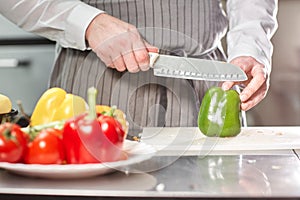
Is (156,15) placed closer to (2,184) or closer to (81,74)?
(81,74)

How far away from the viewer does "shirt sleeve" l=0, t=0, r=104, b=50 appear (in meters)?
1.32

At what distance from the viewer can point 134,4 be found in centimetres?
144

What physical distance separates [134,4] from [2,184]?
2.44 ft

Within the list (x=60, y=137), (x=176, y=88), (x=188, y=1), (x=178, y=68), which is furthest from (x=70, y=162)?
(x=188, y=1)

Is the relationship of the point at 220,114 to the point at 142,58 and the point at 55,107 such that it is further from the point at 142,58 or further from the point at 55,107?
the point at 55,107

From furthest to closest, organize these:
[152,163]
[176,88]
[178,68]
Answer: [176,88]
[178,68]
[152,163]

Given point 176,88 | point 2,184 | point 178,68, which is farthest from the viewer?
point 176,88

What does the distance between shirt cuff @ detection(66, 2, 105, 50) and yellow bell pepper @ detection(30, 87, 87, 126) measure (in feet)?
1.18

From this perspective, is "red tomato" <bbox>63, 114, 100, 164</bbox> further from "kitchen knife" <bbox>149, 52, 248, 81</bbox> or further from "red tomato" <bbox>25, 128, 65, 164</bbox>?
"kitchen knife" <bbox>149, 52, 248, 81</bbox>

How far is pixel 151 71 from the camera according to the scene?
→ 54.3 inches

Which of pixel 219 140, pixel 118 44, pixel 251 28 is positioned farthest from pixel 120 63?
pixel 251 28

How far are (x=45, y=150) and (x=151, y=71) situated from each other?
62 cm

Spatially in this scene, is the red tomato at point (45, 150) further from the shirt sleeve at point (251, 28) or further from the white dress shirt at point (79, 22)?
the shirt sleeve at point (251, 28)

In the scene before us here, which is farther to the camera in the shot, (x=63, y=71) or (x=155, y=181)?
(x=63, y=71)
